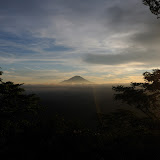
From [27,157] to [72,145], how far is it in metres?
2.31

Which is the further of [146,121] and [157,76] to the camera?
[157,76]

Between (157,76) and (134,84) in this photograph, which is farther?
(134,84)

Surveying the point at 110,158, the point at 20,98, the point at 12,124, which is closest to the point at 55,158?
the point at 110,158

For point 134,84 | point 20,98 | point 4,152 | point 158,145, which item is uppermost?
point 134,84

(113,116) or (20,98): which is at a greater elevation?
(20,98)

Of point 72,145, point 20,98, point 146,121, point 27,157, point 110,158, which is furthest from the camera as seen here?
point 20,98

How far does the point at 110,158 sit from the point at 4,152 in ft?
19.2

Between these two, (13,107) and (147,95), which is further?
(13,107)

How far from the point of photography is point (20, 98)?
17.1 meters

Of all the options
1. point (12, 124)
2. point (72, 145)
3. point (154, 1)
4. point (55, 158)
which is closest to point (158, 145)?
point (72, 145)

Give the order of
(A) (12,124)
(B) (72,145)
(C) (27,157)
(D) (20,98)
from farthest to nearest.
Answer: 1. (D) (20,98)
2. (A) (12,124)
3. (B) (72,145)
4. (C) (27,157)

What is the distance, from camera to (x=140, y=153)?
7168 millimetres

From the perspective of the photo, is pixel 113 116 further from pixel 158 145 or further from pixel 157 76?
pixel 158 145

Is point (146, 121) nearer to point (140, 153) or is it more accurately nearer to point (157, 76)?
point (157, 76)
